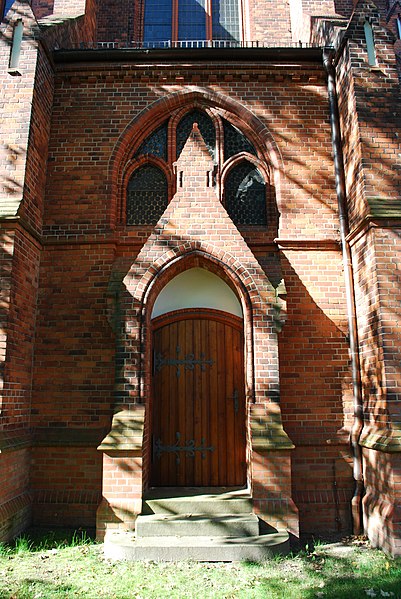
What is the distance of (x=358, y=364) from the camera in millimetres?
7133

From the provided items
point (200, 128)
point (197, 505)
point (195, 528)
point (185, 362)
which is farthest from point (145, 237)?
point (195, 528)

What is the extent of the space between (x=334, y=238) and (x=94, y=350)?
4118 millimetres

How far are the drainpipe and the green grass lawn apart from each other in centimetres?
87

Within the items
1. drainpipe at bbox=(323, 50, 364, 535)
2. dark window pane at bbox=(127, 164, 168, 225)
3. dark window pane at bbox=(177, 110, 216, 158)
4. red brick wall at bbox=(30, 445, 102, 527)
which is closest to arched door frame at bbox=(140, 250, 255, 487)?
red brick wall at bbox=(30, 445, 102, 527)

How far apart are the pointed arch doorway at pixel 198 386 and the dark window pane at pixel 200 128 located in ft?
7.89

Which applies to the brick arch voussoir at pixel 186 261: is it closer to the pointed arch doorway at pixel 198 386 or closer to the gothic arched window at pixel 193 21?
the pointed arch doorway at pixel 198 386

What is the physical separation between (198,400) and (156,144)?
4.43m

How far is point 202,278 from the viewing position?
7676mm

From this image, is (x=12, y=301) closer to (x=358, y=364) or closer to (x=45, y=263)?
(x=45, y=263)

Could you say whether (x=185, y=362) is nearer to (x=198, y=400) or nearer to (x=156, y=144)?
(x=198, y=400)

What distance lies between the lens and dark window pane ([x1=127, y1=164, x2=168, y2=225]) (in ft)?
26.4

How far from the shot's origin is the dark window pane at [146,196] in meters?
8.05

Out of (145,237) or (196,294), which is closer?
(196,294)

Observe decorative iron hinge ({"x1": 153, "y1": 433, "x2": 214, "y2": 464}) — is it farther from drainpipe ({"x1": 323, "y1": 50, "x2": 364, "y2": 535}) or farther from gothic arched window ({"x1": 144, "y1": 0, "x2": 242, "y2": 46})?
gothic arched window ({"x1": 144, "y1": 0, "x2": 242, "y2": 46})
